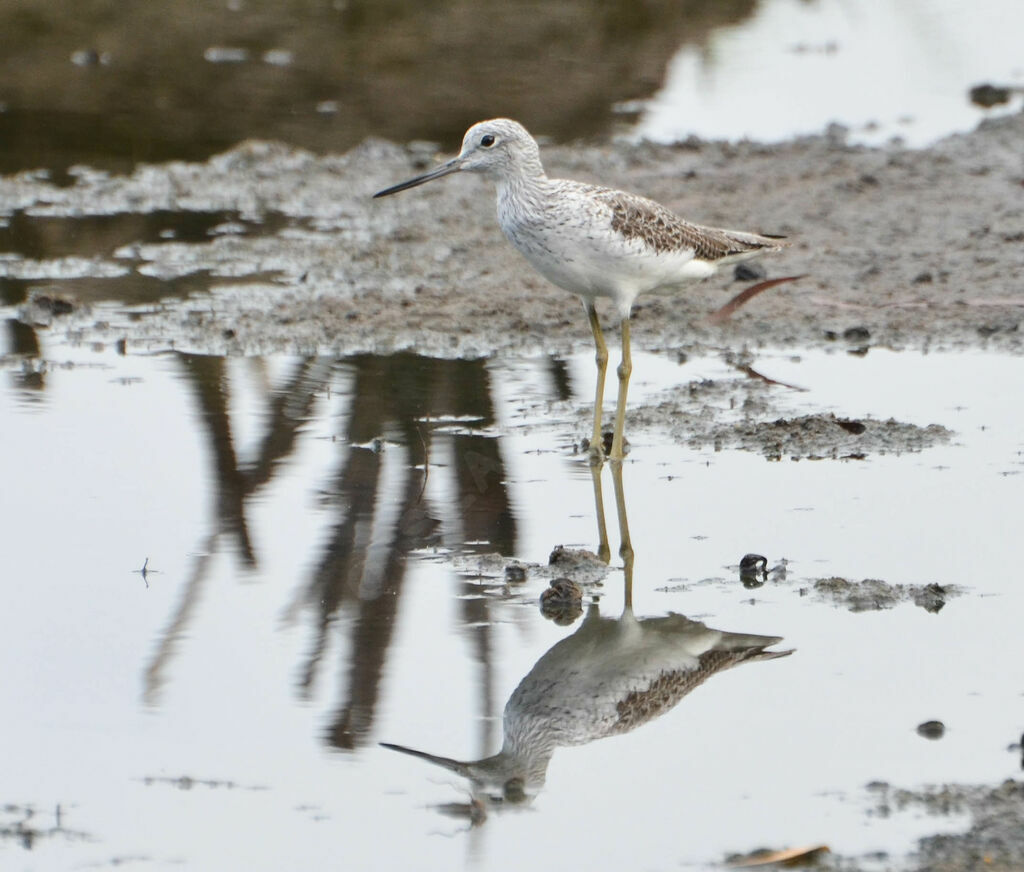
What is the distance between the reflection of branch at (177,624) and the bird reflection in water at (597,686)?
768mm

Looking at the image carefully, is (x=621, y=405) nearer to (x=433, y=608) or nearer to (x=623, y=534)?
(x=623, y=534)

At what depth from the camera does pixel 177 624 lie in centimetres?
509

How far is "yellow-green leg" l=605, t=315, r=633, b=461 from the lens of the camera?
678cm

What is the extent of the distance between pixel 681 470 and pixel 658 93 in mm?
8672

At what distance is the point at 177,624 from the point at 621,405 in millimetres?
2466

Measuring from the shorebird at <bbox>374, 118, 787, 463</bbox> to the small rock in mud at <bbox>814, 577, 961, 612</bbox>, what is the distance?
1.60 meters

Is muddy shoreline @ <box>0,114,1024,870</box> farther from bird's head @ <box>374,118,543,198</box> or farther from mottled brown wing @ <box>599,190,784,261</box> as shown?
bird's head @ <box>374,118,543,198</box>

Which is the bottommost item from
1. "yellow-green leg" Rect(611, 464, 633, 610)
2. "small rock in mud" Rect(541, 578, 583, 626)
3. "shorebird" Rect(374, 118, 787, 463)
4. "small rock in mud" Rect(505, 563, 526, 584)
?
"small rock in mud" Rect(541, 578, 583, 626)

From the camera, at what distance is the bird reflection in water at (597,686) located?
4211 millimetres

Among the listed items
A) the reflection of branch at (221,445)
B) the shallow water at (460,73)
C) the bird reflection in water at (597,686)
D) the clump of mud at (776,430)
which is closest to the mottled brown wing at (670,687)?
the bird reflection in water at (597,686)

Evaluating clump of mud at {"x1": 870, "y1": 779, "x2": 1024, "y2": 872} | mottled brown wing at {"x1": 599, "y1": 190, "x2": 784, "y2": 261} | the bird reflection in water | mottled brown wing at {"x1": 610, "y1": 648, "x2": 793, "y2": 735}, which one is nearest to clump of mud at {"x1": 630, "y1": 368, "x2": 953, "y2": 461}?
mottled brown wing at {"x1": 599, "y1": 190, "x2": 784, "y2": 261}

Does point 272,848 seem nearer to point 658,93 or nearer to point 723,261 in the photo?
point 723,261

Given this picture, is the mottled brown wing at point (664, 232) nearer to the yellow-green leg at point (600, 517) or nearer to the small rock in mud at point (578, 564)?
the yellow-green leg at point (600, 517)

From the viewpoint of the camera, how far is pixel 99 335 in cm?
834
